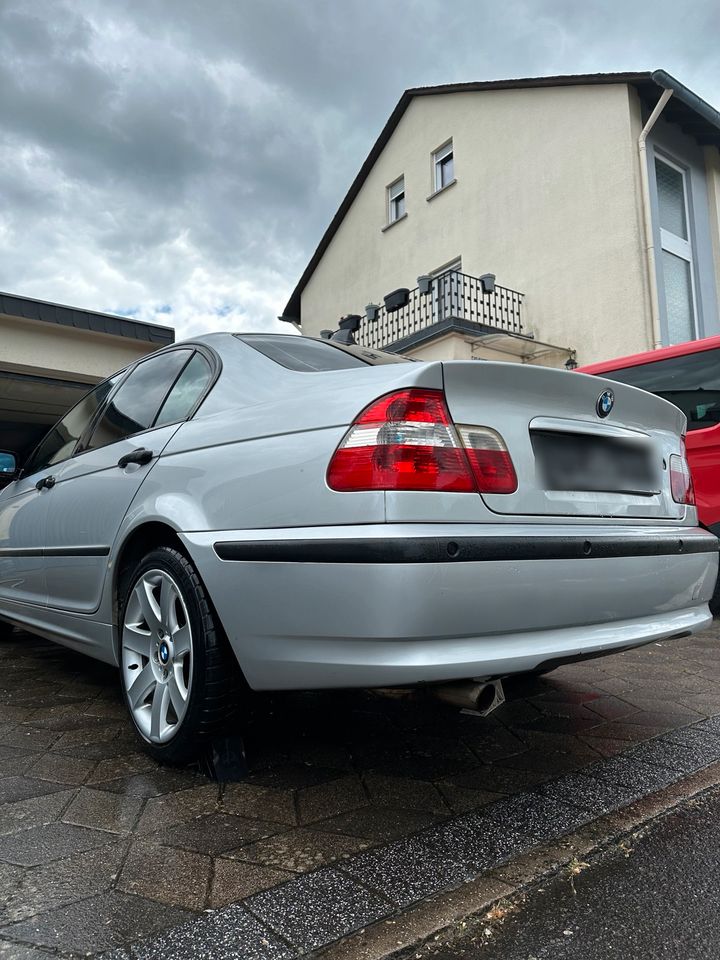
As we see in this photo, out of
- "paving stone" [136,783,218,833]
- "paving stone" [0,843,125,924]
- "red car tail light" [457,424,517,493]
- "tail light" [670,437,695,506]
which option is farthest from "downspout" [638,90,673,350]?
"paving stone" [0,843,125,924]

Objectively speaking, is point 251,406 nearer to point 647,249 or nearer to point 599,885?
point 599,885

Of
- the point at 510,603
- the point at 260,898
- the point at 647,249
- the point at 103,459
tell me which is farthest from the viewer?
the point at 647,249

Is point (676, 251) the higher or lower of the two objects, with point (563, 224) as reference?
lower

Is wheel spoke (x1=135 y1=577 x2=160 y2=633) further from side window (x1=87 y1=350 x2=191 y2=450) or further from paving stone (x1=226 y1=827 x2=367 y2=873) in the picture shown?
paving stone (x1=226 y1=827 x2=367 y2=873)

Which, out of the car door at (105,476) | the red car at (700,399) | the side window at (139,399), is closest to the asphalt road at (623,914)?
the car door at (105,476)

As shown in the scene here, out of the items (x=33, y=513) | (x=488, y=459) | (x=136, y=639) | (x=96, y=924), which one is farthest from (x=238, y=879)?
(x=33, y=513)

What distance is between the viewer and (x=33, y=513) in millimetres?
3395

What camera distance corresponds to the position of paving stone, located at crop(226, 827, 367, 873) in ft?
5.32

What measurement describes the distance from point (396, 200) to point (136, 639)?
15.8 metres

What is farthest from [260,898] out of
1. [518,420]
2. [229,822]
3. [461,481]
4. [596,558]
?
[518,420]

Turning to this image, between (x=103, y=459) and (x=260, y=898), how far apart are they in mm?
1903

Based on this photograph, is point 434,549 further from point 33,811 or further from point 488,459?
point 33,811

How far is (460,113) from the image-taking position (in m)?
14.4

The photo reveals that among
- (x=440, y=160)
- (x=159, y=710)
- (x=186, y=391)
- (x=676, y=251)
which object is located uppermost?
(x=440, y=160)
